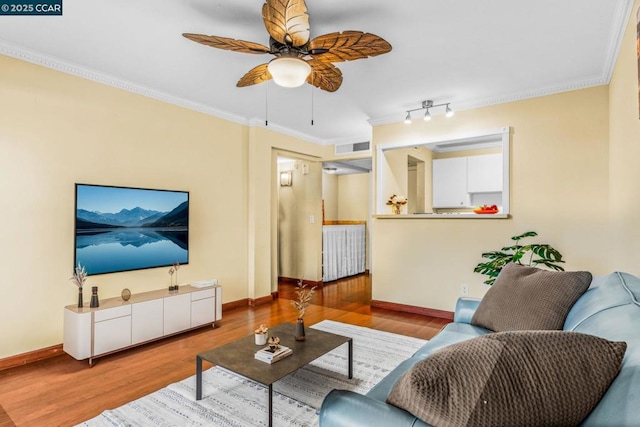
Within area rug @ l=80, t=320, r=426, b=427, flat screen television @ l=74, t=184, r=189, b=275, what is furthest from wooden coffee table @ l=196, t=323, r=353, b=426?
flat screen television @ l=74, t=184, r=189, b=275

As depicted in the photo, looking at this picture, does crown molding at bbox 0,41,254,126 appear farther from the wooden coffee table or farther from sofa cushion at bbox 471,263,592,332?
sofa cushion at bbox 471,263,592,332

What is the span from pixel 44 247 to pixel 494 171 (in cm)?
584

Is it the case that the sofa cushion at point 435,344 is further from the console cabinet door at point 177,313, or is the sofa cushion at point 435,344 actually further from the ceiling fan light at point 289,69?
the console cabinet door at point 177,313

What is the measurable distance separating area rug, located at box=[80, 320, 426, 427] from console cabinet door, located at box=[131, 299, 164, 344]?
934mm

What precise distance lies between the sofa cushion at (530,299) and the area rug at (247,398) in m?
0.99

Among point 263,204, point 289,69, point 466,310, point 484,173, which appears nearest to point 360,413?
point 466,310

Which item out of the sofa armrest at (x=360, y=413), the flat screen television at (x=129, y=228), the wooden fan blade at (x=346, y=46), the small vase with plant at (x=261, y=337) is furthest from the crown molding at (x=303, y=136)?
the sofa armrest at (x=360, y=413)

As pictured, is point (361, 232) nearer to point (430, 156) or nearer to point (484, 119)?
point (430, 156)

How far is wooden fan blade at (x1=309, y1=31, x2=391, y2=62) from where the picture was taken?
2.06m

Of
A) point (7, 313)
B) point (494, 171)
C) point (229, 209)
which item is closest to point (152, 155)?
point (229, 209)

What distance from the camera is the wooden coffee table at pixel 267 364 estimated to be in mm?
1937

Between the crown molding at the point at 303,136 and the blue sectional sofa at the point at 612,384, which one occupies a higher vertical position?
the crown molding at the point at 303,136

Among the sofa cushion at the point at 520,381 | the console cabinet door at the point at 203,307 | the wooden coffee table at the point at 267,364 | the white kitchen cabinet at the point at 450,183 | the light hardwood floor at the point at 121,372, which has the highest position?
the white kitchen cabinet at the point at 450,183

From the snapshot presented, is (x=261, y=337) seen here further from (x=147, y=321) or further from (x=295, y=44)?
(x=295, y=44)
